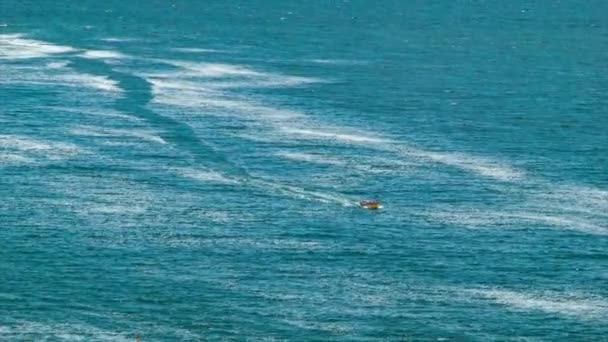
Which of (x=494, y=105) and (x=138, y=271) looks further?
(x=494, y=105)

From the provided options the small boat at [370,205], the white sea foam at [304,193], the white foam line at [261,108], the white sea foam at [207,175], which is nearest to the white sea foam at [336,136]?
the white foam line at [261,108]

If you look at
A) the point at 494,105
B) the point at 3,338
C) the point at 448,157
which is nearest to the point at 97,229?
the point at 3,338

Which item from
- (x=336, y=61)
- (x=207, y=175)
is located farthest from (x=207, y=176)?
(x=336, y=61)

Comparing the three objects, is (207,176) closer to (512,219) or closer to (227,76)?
(512,219)

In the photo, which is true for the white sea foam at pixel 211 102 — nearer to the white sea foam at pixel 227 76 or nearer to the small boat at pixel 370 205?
the white sea foam at pixel 227 76

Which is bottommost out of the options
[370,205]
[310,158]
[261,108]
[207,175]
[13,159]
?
[261,108]

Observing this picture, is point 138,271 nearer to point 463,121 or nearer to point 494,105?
point 463,121
